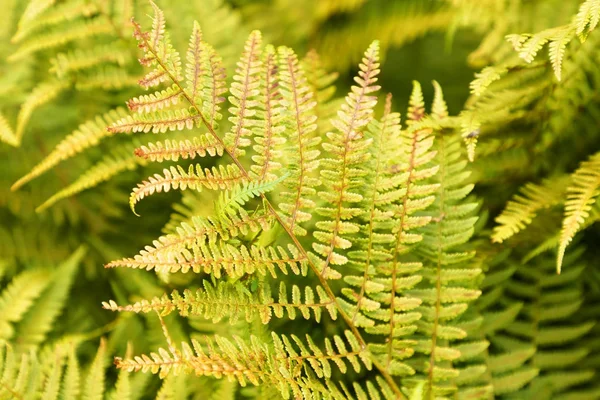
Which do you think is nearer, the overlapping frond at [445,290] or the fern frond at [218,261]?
the fern frond at [218,261]

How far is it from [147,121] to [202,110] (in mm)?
85

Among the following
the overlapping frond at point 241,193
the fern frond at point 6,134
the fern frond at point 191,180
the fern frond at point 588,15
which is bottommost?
the overlapping frond at point 241,193

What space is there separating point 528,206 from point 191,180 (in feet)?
2.11

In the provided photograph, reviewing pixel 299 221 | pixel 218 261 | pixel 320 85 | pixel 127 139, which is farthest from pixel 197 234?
pixel 127 139

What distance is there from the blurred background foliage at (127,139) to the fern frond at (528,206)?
0.28 feet

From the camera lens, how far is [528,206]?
103cm

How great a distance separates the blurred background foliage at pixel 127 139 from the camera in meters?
1.23

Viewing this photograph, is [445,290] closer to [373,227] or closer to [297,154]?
[373,227]

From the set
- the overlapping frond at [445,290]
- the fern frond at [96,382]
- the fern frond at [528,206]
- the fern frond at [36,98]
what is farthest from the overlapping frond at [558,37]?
the fern frond at [36,98]

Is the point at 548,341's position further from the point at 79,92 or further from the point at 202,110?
the point at 79,92

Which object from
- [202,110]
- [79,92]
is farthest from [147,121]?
[79,92]

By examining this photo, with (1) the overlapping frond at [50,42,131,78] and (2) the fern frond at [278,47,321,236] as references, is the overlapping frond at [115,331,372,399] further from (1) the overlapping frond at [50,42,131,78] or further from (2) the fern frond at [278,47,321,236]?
(1) the overlapping frond at [50,42,131,78]

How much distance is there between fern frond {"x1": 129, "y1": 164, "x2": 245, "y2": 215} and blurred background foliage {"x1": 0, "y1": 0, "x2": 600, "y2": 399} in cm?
42

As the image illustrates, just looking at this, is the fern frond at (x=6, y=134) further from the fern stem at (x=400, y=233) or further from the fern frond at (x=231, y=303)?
the fern stem at (x=400, y=233)
